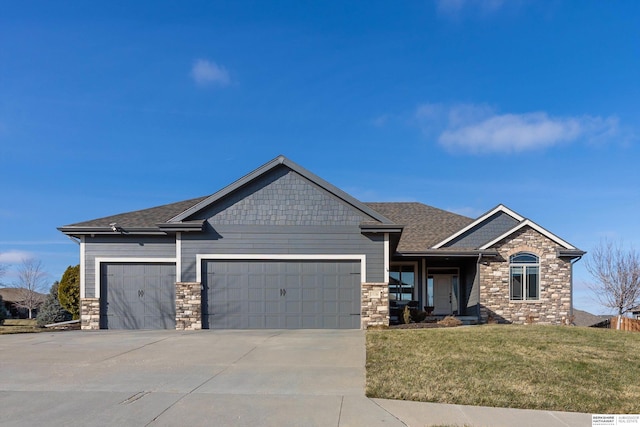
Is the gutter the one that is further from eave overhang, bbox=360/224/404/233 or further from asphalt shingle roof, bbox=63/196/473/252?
eave overhang, bbox=360/224/404/233

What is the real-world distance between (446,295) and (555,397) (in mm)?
17417

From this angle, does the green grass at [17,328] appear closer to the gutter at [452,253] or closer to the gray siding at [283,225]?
the gray siding at [283,225]

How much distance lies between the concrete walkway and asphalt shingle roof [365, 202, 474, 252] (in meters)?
11.1

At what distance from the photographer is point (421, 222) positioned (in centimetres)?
2662

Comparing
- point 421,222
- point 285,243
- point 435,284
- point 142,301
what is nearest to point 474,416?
point 285,243

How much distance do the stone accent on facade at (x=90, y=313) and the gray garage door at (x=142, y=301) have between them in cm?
23

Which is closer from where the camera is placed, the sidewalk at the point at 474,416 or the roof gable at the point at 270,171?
the sidewalk at the point at 474,416

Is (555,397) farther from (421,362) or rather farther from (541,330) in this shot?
(541,330)

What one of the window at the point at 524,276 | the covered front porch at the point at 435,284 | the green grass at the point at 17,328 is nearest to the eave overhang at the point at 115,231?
the green grass at the point at 17,328

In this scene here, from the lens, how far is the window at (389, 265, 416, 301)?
2441 cm

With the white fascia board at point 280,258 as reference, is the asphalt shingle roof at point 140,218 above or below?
above

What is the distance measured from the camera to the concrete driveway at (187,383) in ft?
22.3

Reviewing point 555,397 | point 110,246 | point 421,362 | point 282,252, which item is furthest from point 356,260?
point 555,397

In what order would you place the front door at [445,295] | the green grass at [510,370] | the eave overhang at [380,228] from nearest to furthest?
the green grass at [510,370], the eave overhang at [380,228], the front door at [445,295]
